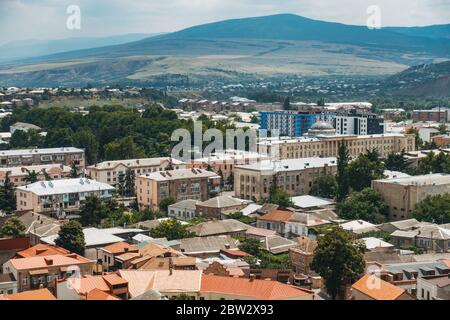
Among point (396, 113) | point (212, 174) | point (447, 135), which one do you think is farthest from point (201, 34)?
point (212, 174)

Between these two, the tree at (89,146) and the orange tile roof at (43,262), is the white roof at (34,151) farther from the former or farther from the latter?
the orange tile roof at (43,262)

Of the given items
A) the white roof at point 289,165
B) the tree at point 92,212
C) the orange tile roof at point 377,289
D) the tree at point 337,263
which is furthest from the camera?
the white roof at point 289,165

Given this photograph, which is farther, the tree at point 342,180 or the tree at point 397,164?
the tree at point 397,164

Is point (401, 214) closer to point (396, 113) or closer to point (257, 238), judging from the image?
point (257, 238)

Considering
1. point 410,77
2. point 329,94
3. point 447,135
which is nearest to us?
point 447,135

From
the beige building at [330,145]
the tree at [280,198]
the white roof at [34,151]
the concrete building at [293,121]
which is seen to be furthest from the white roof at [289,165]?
the concrete building at [293,121]
